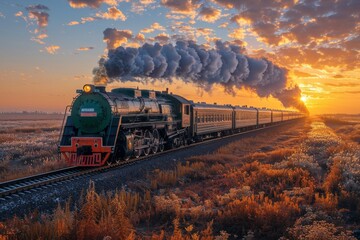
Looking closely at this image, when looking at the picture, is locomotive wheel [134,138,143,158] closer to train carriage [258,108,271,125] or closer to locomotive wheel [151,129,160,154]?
locomotive wheel [151,129,160,154]

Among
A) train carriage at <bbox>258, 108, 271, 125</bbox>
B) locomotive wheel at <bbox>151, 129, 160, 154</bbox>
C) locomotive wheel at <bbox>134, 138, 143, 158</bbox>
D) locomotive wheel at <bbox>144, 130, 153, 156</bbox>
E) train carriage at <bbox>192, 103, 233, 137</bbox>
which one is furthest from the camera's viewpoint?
train carriage at <bbox>258, 108, 271, 125</bbox>

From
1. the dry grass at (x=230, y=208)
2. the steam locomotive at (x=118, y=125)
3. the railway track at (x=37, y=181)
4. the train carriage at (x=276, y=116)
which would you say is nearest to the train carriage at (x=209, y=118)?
the steam locomotive at (x=118, y=125)

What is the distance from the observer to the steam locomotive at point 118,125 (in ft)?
49.9

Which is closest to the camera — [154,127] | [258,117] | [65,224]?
[65,224]

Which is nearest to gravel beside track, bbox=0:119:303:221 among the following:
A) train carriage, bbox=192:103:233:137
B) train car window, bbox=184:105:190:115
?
train car window, bbox=184:105:190:115

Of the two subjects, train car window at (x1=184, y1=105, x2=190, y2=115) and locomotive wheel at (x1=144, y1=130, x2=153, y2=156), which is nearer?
locomotive wheel at (x1=144, y1=130, x2=153, y2=156)

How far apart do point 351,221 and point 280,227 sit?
2047mm

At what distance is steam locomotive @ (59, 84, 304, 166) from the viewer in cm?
1520

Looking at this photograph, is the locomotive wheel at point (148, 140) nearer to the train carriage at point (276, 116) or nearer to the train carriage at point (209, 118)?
the train carriage at point (209, 118)

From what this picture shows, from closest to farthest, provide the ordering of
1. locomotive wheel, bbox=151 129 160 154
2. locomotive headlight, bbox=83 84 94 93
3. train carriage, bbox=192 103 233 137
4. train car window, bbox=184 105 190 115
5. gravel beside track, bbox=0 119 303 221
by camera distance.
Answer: gravel beside track, bbox=0 119 303 221
locomotive headlight, bbox=83 84 94 93
locomotive wheel, bbox=151 129 160 154
train car window, bbox=184 105 190 115
train carriage, bbox=192 103 233 137

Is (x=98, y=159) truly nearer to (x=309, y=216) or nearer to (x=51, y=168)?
(x=51, y=168)

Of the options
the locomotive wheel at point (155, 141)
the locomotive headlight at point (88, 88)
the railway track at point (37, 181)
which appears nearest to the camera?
the railway track at point (37, 181)

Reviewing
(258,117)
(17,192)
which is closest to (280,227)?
(17,192)

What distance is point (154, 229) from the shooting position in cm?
770
